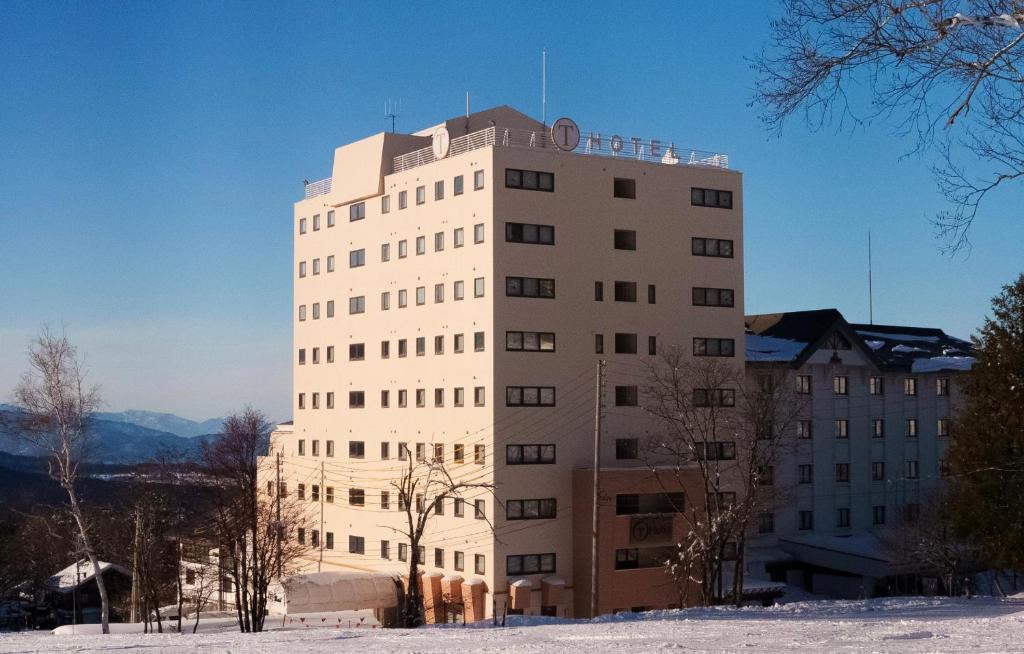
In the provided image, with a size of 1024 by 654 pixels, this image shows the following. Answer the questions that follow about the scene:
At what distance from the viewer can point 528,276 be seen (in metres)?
51.5

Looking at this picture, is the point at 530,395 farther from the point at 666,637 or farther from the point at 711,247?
the point at 666,637

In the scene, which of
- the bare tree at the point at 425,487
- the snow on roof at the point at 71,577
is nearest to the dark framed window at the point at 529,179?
the bare tree at the point at 425,487

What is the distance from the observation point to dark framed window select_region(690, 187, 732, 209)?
56281 millimetres

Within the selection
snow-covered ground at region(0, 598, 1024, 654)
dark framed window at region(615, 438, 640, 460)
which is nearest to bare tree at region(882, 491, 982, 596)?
dark framed window at region(615, 438, 640, 460)

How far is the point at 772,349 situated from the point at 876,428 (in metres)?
9.60

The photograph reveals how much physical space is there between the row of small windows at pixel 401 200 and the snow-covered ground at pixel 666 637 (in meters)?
32.5

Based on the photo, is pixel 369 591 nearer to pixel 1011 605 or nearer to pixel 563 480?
pixel 563 480

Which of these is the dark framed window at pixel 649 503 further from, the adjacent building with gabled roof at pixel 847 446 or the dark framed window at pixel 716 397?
the adjacent building with gabled roof at pixel 847 446

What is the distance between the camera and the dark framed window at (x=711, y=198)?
185 ft

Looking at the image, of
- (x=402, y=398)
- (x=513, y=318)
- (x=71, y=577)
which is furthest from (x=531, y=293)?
(x=71, y=577)

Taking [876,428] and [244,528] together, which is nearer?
[244,528]

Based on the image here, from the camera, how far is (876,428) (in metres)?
67.8

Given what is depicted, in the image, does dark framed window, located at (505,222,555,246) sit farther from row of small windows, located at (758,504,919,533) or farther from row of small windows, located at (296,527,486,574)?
row of small windows, located at (758,504,919,533)

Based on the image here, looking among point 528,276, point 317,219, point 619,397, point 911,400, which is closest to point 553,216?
point 528,276
